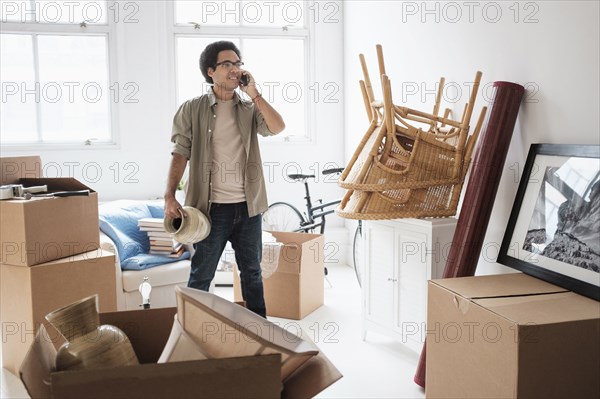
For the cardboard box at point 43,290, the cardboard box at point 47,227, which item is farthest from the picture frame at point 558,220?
the cardboard box at point 47,227

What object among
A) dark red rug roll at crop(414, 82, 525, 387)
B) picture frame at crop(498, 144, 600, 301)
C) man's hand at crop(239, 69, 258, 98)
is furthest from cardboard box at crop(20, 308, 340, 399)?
man's hand at crop(239, 69, 258, 98)

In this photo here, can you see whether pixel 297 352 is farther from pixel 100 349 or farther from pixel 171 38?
pixel 171 38

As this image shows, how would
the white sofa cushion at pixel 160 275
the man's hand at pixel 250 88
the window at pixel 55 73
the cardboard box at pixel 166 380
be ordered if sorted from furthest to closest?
the window at pixel 55 73 → the white sofa cushion at pixel 160 275 → the man's hand at pixel 250 88 → the cardboard box at pixel 166 380

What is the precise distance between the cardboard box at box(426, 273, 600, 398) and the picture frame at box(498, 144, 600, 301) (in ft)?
0.29

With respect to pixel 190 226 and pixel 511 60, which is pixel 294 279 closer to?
pixel 190 226

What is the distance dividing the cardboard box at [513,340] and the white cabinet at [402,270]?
2.08 ft

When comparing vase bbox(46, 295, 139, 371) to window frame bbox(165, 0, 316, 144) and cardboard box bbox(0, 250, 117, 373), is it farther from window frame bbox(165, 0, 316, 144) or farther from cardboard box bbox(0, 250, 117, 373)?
window frame bbox(165, 0, 316, 144)

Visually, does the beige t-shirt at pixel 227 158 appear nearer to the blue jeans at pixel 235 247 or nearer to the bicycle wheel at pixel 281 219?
the blue jeans at pixel 235 247

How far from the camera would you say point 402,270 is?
328 centimetres

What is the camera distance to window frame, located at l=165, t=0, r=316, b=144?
5301mm

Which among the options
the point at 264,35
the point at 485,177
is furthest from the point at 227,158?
the point at 264,35

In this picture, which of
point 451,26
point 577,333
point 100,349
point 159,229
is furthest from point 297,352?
point 159,229

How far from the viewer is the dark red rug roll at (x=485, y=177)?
2748mm

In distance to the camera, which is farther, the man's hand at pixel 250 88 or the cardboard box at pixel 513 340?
the man's hand at pixel 250 88
